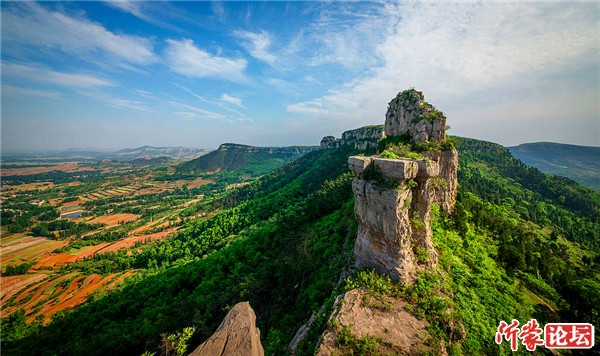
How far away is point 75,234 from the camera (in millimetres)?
97625

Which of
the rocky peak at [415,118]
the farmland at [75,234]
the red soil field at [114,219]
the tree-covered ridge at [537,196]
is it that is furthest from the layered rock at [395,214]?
the red soil field at [114,219]

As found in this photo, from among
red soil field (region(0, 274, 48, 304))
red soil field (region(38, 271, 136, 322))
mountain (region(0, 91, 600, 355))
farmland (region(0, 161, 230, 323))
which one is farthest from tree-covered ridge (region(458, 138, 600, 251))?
red soil field (region(0, 274, 48, 304))

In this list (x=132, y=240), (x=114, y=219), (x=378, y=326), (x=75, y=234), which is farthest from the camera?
(x=114, y=219)

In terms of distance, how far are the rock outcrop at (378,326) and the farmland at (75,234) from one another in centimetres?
6085

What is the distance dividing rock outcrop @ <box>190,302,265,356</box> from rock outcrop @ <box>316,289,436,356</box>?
4107 mm

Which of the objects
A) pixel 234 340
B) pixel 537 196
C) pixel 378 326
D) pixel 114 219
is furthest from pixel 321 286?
pixel 114 219

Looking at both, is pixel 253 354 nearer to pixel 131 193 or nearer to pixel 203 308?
pixel 203 308

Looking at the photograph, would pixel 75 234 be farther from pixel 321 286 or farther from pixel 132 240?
pixel 321 286

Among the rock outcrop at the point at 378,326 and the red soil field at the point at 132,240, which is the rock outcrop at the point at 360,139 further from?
→ the red soil field at the point at 132,240

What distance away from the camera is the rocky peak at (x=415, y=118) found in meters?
29.4

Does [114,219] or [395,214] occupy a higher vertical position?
[395,214]

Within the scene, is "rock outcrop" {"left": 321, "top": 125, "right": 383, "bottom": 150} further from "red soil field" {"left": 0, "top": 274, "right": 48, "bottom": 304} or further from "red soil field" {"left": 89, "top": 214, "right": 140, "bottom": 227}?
"red soil field" {"left": 89, "top": 214, "right": 140, "bottom": 227}

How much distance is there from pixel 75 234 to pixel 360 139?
138 metres

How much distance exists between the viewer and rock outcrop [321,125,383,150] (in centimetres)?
7468
